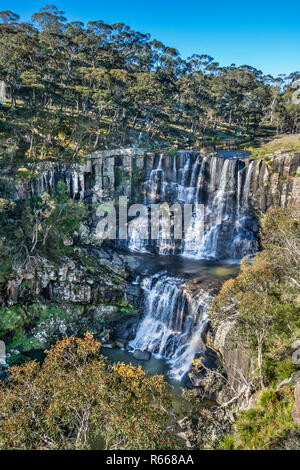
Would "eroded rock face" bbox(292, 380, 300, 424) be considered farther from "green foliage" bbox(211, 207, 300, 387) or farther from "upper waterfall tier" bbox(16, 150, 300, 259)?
"upper waterfall tier" bbox(16, 150, 300, 259)

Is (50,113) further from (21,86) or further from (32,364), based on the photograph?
(32,364)

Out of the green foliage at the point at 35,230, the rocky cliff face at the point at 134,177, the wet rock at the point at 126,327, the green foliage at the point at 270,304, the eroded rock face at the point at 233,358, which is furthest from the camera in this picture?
the rocky cliff face at the point at 134,177

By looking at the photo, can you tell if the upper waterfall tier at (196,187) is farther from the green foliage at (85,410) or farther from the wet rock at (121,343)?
the green foliage at (85,410)

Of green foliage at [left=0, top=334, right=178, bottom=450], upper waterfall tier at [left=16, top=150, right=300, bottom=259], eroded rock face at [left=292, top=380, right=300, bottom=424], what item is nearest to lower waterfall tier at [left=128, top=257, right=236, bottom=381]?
upper waterfall tier at [left=16, top=150, right=300, bottom=259]

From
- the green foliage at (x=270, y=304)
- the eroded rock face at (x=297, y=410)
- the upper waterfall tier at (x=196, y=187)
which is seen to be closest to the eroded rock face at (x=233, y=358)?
the green foliage at (x=270, y=304)

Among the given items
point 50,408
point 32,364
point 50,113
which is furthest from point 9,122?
point 50,408

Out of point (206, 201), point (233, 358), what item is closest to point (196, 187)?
point (206, 201)
